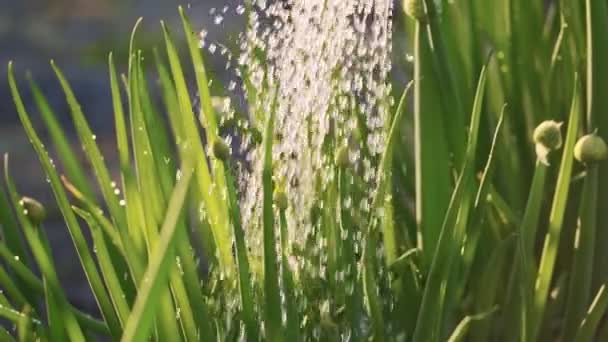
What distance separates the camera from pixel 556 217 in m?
0.65

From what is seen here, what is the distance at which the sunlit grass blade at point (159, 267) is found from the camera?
1.29 ft

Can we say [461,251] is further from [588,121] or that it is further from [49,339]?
[49,339]

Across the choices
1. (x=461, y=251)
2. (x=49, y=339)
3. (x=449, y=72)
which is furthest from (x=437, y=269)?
(x=49, y=339)

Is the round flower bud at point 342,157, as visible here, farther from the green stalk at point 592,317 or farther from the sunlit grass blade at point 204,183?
the green stalk at point 592,317

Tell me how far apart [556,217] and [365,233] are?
13 centimetres

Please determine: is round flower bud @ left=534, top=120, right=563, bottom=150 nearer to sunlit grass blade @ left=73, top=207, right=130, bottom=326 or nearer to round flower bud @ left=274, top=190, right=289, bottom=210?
round flower bud @ left=274, top=190, right=289, bottom=210

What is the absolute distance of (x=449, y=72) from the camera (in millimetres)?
686

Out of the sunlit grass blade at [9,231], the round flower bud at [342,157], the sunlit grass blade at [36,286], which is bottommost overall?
the sunlit grass blade at [36,286]

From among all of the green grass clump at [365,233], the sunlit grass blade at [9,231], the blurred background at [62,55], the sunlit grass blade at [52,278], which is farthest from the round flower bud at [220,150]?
the blurred background at [62,55]

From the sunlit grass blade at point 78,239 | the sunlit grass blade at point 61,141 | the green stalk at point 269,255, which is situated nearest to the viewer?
the green stalk at point 269,255

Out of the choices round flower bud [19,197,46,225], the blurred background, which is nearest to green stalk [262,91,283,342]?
round flower bud [19,197,46,225]

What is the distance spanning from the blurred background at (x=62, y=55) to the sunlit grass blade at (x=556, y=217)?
4.11 feet

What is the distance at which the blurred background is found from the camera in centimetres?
183

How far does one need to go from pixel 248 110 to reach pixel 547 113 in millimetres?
252
